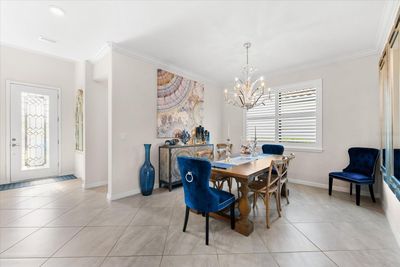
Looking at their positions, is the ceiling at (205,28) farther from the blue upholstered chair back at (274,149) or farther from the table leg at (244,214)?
the table leg at (244,214)

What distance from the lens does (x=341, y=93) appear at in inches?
148

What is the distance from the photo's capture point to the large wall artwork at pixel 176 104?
4.03 metres

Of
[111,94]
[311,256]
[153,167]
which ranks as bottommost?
[311,256]

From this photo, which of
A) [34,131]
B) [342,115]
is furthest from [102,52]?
[342,115]

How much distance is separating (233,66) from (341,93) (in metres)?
2.44

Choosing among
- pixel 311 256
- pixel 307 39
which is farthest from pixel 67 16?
pixel 311 256

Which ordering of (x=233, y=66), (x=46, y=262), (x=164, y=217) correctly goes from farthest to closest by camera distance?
(x=233, y=66)
(x=164, y=217)
(x=46, y=262)

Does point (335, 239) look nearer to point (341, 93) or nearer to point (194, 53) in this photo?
point (341, 93)

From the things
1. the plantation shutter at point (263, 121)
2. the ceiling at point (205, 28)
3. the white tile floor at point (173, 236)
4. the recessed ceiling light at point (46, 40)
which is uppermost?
the recessed ceiling light at point (46, 40)

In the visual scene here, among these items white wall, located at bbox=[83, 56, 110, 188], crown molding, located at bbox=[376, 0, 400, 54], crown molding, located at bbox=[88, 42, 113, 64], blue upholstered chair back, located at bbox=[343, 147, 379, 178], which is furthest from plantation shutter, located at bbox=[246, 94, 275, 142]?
white wall, located at bbox=[83, 56, 110, 188]

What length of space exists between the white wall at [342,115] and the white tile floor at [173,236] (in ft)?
3.16

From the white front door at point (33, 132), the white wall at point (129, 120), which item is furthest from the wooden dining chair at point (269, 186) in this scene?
the white front door at point (33, 132)

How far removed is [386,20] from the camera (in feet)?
8.07

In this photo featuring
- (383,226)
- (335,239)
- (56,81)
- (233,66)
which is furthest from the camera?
(56,81)
